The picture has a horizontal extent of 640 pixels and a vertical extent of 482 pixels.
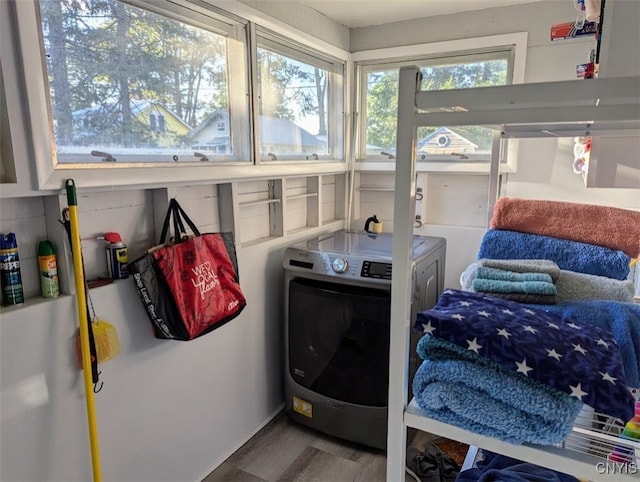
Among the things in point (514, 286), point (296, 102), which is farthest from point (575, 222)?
point (296, 102)

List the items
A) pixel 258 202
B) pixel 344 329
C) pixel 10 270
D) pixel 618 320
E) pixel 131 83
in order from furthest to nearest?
1. pixel 258 202
2. pixel 344 329
3. pixel 131 83
4. pixel 10 270
5. pixel 618 320

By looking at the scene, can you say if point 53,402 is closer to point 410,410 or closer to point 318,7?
point 410,410

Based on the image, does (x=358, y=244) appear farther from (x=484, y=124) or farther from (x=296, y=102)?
(x=484, y=124)

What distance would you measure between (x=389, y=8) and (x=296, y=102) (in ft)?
2.32

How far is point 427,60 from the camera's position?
2598mm

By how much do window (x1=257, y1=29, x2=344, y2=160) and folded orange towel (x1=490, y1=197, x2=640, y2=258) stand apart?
1250mm

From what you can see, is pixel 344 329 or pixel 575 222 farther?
pixel 344 329

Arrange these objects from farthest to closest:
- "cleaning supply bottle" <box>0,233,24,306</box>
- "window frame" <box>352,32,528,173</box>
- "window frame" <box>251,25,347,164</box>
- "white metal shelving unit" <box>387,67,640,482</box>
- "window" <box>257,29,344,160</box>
→ "window frame" <box>352,32,528,173</box>, "window" <box>257,29,344,160</box>, "window frame" <box>251,25,347,164</box>, "cleaning supply bottle" <box>0,233,24,306</box>, "white metal shelving unit" <box>387,67,640,482</box>

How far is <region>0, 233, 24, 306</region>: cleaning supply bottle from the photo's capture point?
47.7 inches

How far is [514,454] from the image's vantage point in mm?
748

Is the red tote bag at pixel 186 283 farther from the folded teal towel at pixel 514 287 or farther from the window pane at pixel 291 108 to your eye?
the folded teal towel at pixel 514 287

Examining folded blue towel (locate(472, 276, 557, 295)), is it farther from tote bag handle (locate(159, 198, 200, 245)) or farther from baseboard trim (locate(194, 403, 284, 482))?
baseboard trim (locate(194, 403, 284, 482))

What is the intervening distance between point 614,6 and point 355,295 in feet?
4.87

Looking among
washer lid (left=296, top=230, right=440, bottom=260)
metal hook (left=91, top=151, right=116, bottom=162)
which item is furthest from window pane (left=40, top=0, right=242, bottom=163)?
washer lid (left=296, top=230, right=440, bottom=260)
